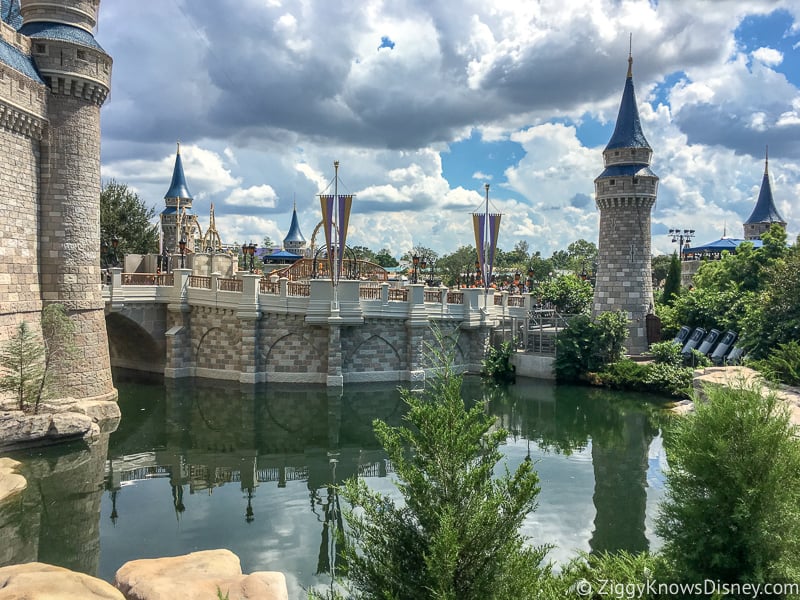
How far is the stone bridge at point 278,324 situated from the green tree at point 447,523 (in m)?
19.8

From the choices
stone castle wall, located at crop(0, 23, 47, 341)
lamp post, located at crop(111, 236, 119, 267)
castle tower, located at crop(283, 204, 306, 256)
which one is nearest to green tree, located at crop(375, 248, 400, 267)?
castle tower, located at crop(283, 204, 306, 256)

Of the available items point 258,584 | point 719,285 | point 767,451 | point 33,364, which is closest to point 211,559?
point 258,584

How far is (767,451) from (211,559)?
9512 mm

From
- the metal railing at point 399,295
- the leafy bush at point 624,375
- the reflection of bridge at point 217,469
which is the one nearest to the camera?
the reflection of bridge at point 217,469

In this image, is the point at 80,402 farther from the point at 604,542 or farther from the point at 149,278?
the point at 604,542

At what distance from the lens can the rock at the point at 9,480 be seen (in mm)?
14464

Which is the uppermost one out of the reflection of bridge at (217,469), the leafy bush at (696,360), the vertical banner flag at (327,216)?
the vertical banner flag at (327,216)

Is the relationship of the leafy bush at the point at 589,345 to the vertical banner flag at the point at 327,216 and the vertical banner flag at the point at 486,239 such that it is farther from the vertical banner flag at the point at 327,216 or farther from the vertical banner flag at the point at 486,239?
the vertical banner flag at the point at 327,216

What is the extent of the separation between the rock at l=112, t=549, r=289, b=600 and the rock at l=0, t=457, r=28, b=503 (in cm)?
593

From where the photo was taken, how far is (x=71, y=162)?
21.2 m

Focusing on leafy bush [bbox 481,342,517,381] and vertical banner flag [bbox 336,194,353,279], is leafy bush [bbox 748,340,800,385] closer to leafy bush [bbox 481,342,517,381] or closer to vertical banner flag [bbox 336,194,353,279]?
leafy bush [bbox 481,342,517,381]

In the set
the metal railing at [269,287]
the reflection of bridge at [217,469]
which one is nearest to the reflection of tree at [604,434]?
the reflection of bridge at [217,469]

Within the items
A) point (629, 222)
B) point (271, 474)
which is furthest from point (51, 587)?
point (629, 222)

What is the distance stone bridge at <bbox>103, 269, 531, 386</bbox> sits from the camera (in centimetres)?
2725
